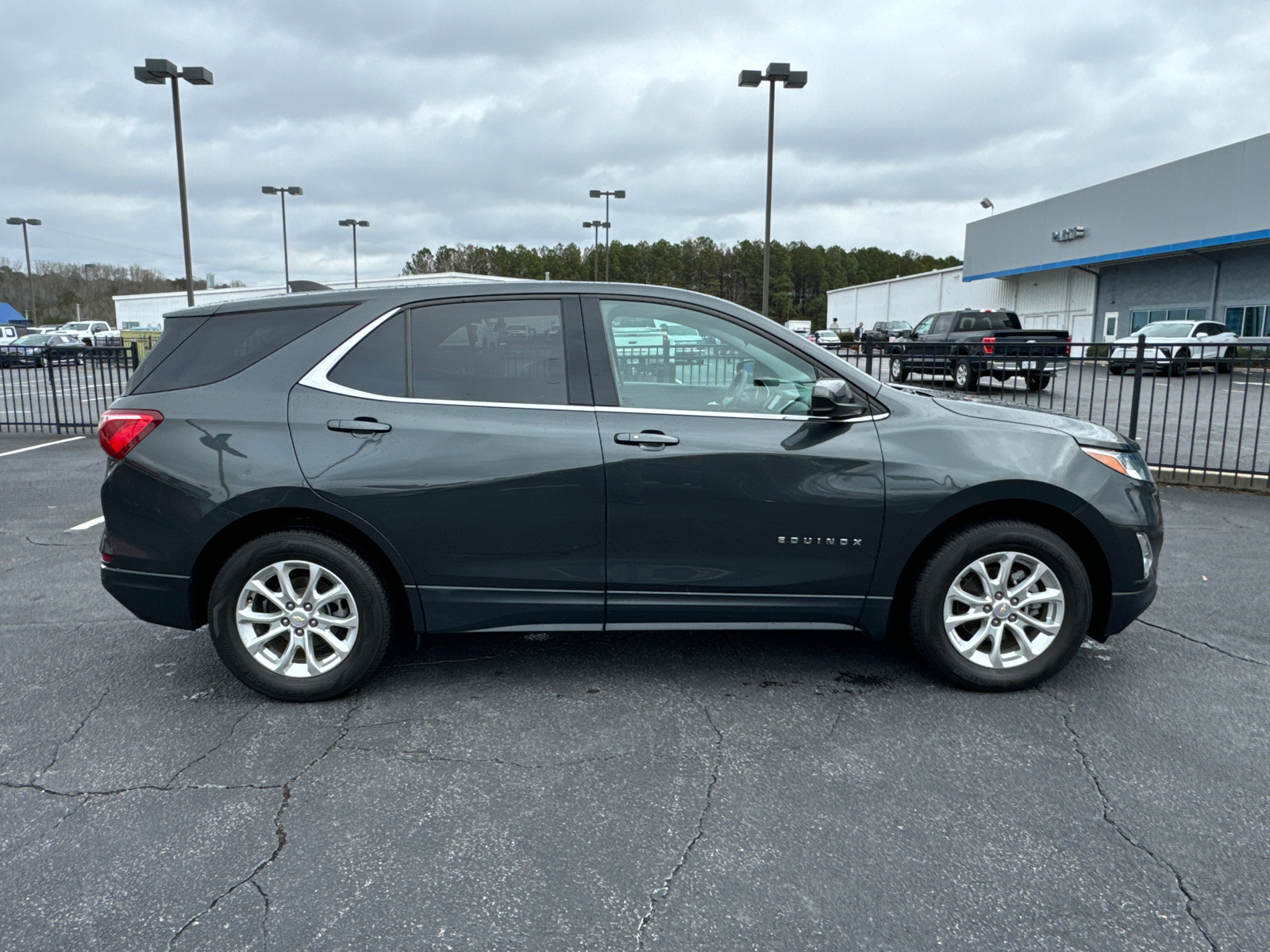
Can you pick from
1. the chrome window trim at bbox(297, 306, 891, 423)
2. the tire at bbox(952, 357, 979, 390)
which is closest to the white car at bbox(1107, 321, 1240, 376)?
the tire at bbox(952, 357, 979, 390)

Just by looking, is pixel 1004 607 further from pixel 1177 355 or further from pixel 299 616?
pixel 1177 355

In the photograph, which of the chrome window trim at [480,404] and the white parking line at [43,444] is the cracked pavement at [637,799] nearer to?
the chrome window trim at [480,404]

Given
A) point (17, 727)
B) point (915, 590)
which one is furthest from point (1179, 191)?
point (17, 727)

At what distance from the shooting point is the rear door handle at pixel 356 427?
11.9ft

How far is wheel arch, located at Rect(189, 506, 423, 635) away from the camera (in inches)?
145

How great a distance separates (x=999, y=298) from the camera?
4806cm

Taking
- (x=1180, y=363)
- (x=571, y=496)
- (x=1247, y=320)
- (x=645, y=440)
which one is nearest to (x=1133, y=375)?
(x=1180, y=363)

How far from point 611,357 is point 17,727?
110 inches

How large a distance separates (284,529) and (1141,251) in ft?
125

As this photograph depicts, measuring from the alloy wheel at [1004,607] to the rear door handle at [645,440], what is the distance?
1.34 metres

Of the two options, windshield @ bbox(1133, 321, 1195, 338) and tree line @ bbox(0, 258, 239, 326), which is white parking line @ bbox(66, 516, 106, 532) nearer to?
windshield @ bbox(1133, 321, 1195, 338)

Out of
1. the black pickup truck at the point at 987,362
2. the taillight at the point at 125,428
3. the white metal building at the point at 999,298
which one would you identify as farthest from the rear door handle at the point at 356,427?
the white metal building at the point at 999,298

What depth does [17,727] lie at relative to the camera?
3.58 meters

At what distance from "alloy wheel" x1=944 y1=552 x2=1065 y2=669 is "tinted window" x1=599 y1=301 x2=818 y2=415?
1.03m
